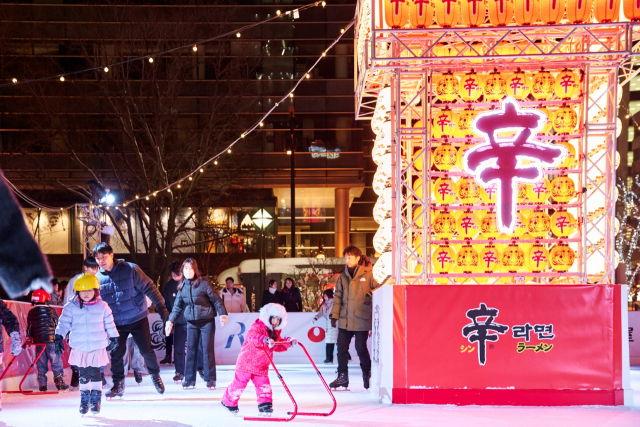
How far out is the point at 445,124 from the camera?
1027cm

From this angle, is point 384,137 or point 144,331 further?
point 384,137

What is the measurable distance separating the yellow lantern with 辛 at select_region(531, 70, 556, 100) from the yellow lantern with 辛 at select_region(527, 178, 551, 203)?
1.10 meters

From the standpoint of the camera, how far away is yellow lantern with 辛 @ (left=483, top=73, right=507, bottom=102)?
9.98 metres

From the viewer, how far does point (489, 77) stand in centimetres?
1003

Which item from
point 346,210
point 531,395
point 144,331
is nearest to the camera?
point 531,395

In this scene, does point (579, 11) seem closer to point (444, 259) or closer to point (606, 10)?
point (606, 10)

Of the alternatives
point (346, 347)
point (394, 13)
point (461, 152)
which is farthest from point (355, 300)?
point (394, 13)

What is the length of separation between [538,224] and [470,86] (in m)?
1.97

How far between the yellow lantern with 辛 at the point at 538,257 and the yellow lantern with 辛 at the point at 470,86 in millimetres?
2088

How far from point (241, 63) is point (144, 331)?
21.4m

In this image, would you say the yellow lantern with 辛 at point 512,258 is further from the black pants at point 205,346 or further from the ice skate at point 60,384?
the ice skate at point 60,384

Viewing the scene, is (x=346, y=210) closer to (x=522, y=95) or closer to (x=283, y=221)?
(x=283, y=221)

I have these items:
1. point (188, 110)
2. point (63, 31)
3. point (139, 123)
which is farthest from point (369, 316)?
point (63, 31)

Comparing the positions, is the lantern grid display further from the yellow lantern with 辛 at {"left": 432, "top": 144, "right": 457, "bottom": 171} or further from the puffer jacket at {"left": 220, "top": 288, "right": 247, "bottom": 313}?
the puffer jacket at {"left": 220, "top": 288, "right": 247, "bottom": 313}
